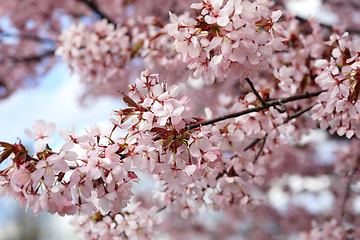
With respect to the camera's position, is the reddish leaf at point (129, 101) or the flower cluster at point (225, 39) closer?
the flower cluster at point (225, 39)

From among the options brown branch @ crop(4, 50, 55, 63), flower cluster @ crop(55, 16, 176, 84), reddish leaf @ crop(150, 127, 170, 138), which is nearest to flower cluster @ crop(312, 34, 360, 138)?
reddish leaf @ crop(150, 127, 170, 138)

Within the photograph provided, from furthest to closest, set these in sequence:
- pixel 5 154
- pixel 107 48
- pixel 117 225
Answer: pixel 107 48
pixel 117 225
pixel 5 154

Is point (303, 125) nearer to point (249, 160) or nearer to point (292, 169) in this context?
point (249, 160)

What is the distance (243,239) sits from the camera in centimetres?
661

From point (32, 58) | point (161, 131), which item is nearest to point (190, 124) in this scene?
point (161, 131)

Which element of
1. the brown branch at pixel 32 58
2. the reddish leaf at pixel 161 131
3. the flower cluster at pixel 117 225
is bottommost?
the flower cluster at pixel 117 225

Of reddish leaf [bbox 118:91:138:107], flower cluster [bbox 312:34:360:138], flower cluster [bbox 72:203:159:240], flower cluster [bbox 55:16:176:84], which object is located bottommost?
flower cluster [bbox 72:203:159:240]

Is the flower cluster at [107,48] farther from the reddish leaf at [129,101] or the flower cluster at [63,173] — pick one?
the flower cluster at [63,173]

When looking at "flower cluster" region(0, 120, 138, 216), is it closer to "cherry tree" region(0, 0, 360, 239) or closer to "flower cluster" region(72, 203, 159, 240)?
"cherry tree" region(0, 0, 360, 239)

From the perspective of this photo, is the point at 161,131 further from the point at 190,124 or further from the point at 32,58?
the point at 32,58

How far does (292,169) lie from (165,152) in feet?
15.3

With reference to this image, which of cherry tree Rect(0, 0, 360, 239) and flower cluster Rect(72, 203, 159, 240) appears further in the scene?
flower cluster Rect(72, 203, 159, 240)

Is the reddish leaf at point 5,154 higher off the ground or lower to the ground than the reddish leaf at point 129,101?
lower

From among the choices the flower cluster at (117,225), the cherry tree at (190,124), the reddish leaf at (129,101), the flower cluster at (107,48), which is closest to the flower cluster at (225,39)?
the cherry tree at (190,124)
